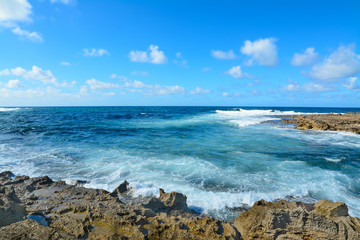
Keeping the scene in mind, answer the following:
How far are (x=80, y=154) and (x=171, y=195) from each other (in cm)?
898

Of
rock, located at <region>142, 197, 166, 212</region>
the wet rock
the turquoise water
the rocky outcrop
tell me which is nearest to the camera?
the rocky outcrop

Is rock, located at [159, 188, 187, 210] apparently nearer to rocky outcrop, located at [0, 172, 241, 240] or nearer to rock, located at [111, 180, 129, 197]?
rocky outcrop, located at [0, 172, 241, 240]

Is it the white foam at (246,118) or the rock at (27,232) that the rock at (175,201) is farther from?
the white foam at (246,118)

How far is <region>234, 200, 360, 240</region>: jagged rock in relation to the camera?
3900 mm

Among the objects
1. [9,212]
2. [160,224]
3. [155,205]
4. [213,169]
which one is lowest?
[213,169]

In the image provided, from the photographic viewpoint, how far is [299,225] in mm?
4113

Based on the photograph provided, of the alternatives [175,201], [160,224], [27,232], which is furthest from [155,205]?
[27,232]

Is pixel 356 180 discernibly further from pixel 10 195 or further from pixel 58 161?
pixel 58 161

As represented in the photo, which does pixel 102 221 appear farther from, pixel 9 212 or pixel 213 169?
pixel 213 169

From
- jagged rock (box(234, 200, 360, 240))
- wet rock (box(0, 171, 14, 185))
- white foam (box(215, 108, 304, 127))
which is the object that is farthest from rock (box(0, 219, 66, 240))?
white foam (box(215, 108, 304, 127))

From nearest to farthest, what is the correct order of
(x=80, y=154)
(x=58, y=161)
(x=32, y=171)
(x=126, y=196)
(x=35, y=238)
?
(x=35, y=238), (x=126, y=196), (x=32, y=171), (x=58, y=161), (x=80, y=154)

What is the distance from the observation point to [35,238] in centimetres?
343

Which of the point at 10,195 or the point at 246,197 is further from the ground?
the point at 10,195

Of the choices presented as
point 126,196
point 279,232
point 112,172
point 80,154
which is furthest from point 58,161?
point 279,232
